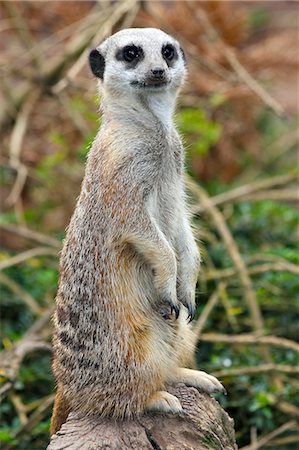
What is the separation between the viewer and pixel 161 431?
277 cm

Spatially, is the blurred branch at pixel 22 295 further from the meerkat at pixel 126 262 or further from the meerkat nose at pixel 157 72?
the meerkat nose at pixel 157 72

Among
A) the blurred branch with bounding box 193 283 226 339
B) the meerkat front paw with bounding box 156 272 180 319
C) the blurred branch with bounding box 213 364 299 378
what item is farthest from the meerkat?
the blurred branch with bounding box 193 283 226 339

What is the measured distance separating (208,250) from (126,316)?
254 centimetres

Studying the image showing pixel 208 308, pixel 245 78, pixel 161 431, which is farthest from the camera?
pixel 245 78

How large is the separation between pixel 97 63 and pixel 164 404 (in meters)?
1.22

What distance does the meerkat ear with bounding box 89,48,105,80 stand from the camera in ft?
10.3

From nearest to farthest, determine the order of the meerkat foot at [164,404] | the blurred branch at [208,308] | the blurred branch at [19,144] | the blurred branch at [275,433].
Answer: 1. the meerkat foot at [164,404]
2. the blurred branch at [275,433]
3. the blurred branch at [208,308]
4. the blurred branch at [19,144]

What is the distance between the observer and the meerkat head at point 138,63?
2.98 meters

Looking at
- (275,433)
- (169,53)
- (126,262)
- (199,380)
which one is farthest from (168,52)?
(275,433)

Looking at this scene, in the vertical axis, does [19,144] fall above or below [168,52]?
above

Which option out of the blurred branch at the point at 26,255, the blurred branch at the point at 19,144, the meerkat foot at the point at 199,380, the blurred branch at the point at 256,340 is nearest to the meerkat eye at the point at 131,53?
the meerkat foot at the point at 199,380

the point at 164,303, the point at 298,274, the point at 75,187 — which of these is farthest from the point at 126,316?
the point at 75,187

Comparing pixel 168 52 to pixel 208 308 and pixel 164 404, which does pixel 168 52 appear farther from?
pixel 208 308

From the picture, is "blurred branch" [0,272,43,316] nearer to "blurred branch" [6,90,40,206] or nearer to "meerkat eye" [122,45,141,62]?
"blurred branch" [6,90,40,206]
